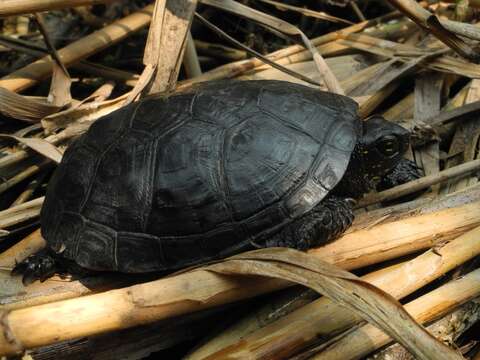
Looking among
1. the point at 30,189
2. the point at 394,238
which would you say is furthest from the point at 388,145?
the point at 30,189

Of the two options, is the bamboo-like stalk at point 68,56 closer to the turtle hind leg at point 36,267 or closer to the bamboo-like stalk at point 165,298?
the turtle hind leg at point 36,267

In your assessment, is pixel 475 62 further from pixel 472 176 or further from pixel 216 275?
pixel 216 275

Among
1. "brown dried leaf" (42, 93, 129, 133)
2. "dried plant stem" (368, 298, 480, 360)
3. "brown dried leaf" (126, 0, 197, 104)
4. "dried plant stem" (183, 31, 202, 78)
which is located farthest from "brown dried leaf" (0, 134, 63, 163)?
"dried plant stem" (368, 298, 480, 360)

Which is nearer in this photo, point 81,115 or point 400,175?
point 400,175

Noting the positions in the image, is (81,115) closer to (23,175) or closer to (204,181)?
(23,175)

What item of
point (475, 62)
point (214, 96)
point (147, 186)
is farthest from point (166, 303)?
point (475, 62)

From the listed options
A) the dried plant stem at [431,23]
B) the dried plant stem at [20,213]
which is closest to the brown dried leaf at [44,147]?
the dried plant stem at [20,213]

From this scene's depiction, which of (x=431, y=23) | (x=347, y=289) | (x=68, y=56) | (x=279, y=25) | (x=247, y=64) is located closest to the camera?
(x=347, y=289)
